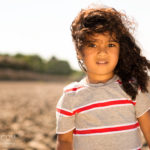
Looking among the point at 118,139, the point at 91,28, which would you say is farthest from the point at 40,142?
the point at 91,28

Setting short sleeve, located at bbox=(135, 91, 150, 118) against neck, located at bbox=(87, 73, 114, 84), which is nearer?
short sleeve, located at bbox=(135, 91, 150, 118)

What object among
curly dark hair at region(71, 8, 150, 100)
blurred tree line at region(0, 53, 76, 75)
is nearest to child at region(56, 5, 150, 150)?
curly dark hair at region(71, 8, 150, 100)

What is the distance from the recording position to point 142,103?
1.68 m

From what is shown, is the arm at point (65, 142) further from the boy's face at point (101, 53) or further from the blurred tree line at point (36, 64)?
the blurred tree line at point (36, 64)

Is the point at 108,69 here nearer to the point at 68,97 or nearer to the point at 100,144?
the point at 68,97

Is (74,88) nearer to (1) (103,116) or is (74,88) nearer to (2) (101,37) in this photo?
(1) (103,116)

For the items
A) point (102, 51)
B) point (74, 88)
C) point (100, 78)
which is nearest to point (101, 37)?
point (102, 51)

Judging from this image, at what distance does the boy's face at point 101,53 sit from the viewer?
1.71 m

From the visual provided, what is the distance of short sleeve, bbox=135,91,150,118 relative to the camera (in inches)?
66.1

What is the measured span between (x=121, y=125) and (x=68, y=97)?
0.41 m

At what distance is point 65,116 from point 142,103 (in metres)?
0.53

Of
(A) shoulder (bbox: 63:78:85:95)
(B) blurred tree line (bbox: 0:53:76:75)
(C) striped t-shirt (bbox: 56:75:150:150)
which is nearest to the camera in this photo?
(C) striped t-shirt (bbox: 56:75:150:150)

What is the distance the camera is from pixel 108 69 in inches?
68.9

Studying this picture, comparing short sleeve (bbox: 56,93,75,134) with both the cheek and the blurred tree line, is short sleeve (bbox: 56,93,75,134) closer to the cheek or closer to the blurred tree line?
the cheek
